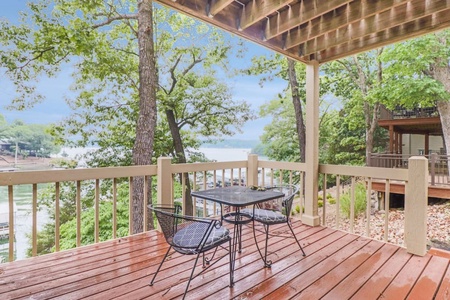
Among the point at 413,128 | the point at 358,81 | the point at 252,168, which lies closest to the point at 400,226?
the point at 252,168

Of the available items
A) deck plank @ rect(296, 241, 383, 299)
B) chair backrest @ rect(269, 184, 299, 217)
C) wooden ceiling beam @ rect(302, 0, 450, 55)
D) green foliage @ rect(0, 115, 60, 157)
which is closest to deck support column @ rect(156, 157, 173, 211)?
chair backrest @ rect(269, 184, 299, 217)

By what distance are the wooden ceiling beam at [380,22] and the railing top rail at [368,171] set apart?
A: 1648 mm

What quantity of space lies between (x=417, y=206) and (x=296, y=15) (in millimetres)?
Result: 2536

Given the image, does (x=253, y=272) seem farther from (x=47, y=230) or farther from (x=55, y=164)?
(x=47, y=230)

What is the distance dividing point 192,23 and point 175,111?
11.2 ft

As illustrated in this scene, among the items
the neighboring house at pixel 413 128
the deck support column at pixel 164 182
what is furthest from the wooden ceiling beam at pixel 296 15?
the neighboring house at pixel 413 128

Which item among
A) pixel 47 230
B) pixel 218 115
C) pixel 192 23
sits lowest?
pixel 47 230

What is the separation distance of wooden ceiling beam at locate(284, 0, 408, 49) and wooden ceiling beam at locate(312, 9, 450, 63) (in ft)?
1.17

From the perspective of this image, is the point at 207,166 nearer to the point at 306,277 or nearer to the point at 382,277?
the point at 306,277

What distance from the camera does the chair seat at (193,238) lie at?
6.97 ft

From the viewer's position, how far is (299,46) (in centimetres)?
382

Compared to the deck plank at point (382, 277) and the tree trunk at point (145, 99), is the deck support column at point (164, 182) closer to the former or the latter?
the deck plank at point (382, 277)

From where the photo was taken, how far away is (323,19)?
121 inches

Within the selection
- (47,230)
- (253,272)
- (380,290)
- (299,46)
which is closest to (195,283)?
(253,272)
